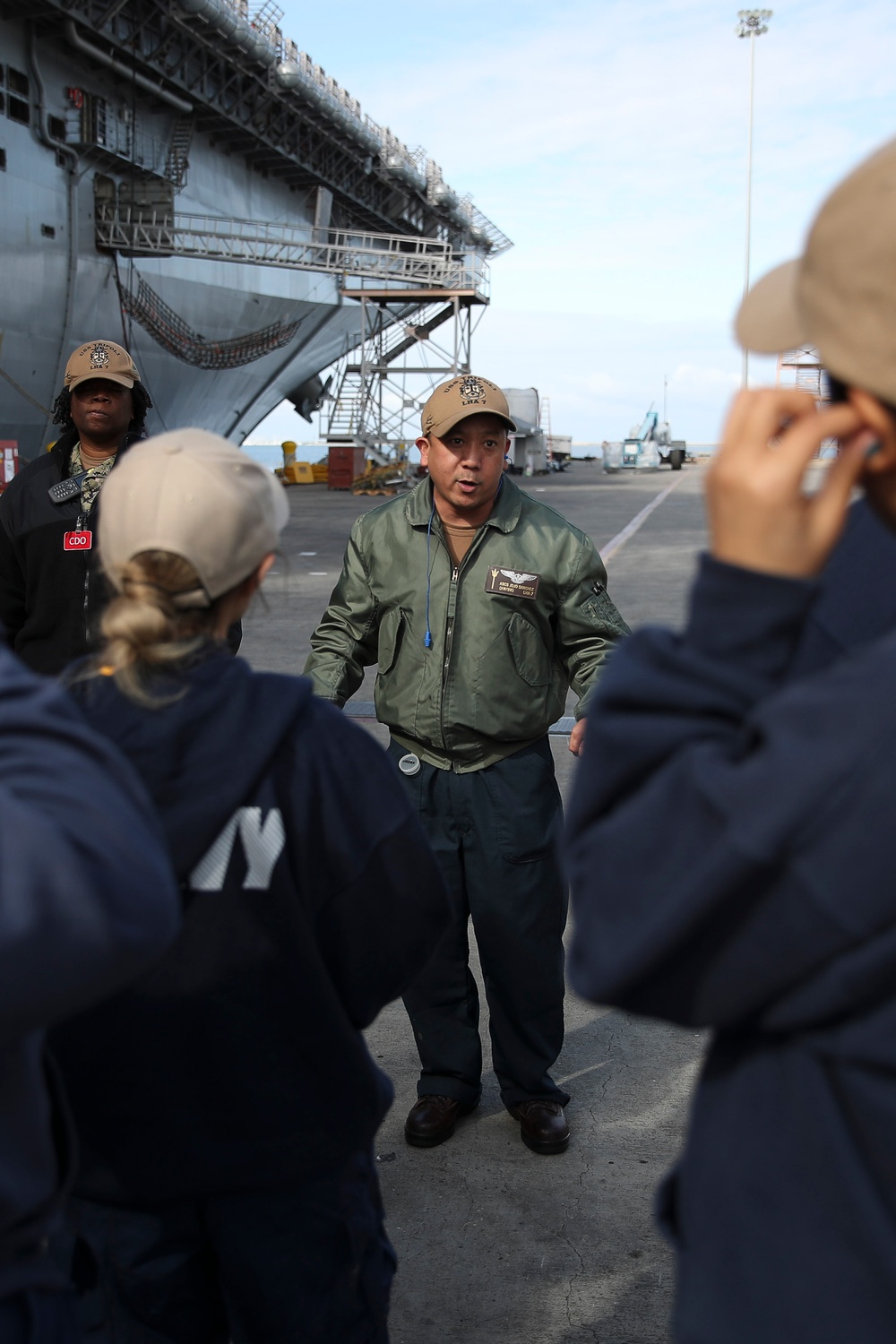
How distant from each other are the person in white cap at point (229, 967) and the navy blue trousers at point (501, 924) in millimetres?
1552

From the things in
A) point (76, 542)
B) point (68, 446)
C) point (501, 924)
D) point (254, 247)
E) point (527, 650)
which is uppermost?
point (254, 247)

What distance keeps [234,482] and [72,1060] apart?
87 centimetres

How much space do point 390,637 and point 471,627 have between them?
260mm

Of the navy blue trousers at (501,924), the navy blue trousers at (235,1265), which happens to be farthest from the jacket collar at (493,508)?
the navy blue trousers at (235,1265)

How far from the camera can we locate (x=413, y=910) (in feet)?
6.02

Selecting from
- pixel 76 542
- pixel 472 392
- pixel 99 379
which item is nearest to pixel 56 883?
pixel 472 392

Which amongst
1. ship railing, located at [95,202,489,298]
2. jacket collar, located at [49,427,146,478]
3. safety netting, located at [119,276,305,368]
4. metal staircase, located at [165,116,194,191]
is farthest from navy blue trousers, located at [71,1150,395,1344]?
metal staircase, located at [165,116,194,191]

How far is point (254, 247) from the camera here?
3409cm

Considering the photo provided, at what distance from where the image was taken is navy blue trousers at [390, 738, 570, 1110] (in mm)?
3377

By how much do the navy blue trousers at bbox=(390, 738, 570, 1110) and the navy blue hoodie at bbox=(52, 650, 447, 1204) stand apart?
160 cm

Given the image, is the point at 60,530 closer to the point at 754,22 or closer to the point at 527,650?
the point at 527,650

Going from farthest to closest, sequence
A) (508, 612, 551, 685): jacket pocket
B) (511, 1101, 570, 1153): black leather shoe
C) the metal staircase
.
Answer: the metal staircase → (508, 612, 551, 685): jacket pocket → (511, 1101, 570, 1153): black leather shoe

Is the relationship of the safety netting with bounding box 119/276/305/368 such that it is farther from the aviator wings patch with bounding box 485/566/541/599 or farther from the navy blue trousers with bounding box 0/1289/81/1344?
the navy blue trousers with bounding box 0/1289/81/1344

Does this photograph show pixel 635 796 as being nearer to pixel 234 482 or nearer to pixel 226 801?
pixel 226 801
